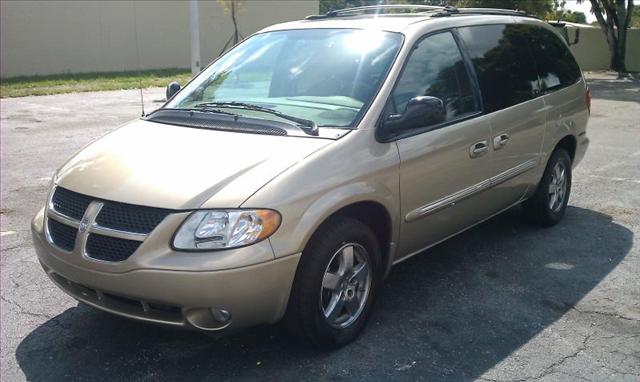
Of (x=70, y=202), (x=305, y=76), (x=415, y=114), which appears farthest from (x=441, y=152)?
(x=70, y=202)

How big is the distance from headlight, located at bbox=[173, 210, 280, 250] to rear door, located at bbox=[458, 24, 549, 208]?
7.65 feet

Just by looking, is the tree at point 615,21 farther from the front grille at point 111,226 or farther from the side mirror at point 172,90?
the front grille at point 111,226

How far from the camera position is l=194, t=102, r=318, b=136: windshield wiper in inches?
151

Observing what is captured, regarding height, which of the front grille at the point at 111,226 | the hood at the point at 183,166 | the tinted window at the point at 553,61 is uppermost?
the tinted window at the point at 553,61

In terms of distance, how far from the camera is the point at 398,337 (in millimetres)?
3955

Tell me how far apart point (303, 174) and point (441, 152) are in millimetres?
1240

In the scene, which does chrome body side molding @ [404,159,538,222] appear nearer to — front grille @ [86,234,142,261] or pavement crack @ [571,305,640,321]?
pavement crack @ [571,305,640,321]

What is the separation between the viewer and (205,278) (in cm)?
316

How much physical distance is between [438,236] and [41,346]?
2.56m

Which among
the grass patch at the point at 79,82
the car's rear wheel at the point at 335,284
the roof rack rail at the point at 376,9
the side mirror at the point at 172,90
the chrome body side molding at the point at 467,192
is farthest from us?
the grass patch at the point at 79,82

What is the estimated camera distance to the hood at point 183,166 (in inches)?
130

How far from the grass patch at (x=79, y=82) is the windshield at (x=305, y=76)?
1252 cm

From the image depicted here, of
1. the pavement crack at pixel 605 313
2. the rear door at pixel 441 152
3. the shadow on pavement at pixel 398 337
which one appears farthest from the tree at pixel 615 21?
the pavement crack at pixel 605 313

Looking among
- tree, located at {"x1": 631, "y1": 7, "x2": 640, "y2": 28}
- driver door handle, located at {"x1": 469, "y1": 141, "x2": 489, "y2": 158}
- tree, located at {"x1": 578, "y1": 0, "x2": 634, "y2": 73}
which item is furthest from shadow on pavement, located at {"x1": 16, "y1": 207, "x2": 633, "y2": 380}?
tree, located at {"x1": 631, "y1": 7, "x2": 640, "y2": 28}
